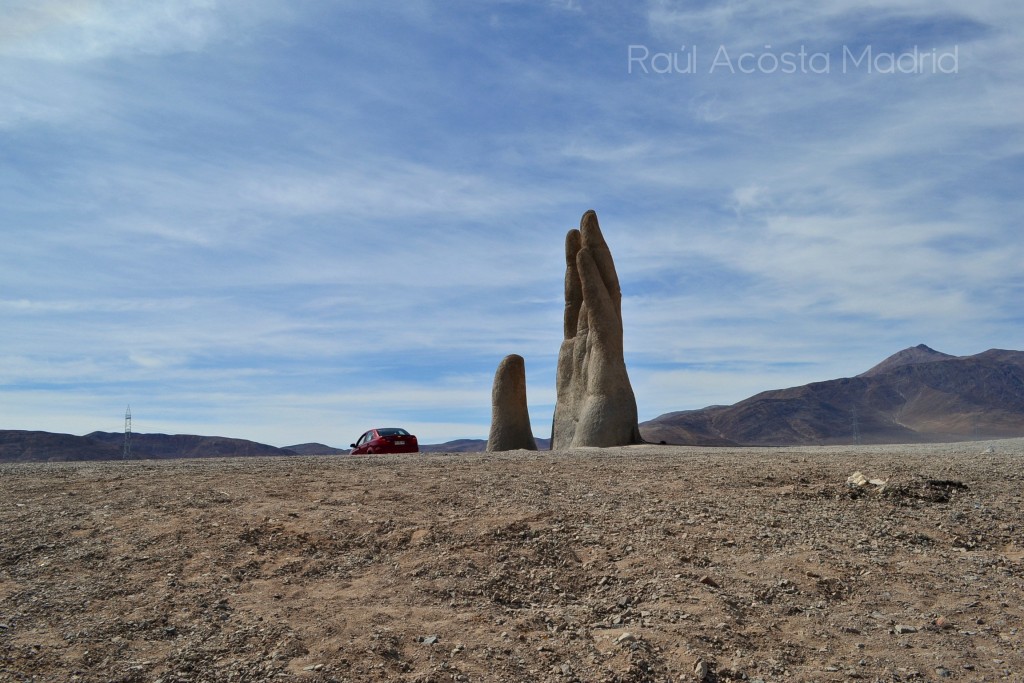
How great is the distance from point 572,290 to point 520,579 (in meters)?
21.0

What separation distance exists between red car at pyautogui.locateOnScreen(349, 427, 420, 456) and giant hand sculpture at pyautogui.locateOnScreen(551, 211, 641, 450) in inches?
191

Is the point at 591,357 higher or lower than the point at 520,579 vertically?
higher

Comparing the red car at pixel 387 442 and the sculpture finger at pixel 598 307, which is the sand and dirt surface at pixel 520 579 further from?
the sculpture finger at pixel 598 307

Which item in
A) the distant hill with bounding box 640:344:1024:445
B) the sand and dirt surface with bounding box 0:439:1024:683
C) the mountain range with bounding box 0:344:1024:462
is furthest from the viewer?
the distant hill with bounding box 640:344:1024:445

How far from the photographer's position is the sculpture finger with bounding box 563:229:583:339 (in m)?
29.3

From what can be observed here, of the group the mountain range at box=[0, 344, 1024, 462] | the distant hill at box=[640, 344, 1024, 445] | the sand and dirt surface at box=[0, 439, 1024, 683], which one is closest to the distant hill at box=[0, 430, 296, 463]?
the mountain range at box=[0, 344, 1024, 462]

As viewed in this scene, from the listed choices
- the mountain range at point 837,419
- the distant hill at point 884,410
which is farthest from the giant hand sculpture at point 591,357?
the distant hill at point 884,410

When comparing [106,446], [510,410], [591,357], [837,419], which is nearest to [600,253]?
[591,357]

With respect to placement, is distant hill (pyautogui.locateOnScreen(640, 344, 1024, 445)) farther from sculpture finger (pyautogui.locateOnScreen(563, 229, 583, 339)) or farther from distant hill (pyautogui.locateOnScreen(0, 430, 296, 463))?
sculpture finger (pyautogui.locateOnScreen(563, 229, 583, 339))

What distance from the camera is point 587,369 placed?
2712cm

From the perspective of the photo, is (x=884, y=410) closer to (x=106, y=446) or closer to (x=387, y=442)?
(x=106, y=446)

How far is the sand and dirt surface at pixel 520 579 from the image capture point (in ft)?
Answer: 24.1

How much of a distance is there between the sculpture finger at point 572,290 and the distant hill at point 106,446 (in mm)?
61188

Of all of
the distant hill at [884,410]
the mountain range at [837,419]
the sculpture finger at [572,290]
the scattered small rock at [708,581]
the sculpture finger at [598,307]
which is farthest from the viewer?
the distant hill at [884,410]
